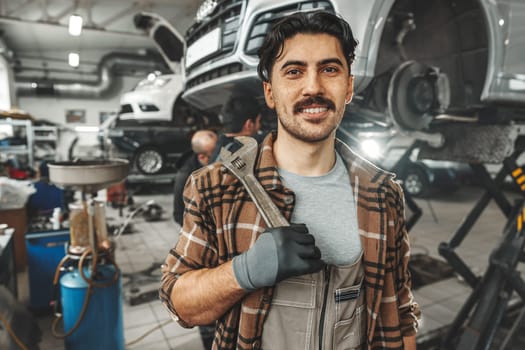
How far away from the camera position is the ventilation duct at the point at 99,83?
12.6 metres

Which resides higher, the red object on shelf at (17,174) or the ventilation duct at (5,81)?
the ventilation duct at (5,81)

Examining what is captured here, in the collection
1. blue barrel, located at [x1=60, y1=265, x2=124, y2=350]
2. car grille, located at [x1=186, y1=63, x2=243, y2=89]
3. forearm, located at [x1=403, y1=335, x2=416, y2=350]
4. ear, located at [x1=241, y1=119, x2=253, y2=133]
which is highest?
car grille, located at [x1=186, y1=63, x2=243, y2=89]

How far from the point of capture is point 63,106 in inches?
537

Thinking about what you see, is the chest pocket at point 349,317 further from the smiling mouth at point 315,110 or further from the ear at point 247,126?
the ear at point 247,126

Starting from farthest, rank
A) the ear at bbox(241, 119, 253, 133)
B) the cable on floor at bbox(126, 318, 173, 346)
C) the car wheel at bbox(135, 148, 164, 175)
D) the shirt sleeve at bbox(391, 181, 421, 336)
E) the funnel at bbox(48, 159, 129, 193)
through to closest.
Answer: the car wheel at bbox(135, 148, 164, 175) < the cable on floor at bbox(126, 318, 173, 346) < the ear at bbox(241, 119, 253, 133) < the funnel at bbox(48, 159, 129, 193) < the shirt sleeve at bbox(391, 181, 421, 336)

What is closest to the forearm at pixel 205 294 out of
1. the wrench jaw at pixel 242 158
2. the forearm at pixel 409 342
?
the wrench jaw at pixel 242 158

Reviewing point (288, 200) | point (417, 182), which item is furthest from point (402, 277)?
point (417, 182)

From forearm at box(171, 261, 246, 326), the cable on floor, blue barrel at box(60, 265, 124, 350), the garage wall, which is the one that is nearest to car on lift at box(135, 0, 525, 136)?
forearm at box(171, 261, 246, 326)

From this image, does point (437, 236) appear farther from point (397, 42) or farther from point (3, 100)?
point (3, 100)

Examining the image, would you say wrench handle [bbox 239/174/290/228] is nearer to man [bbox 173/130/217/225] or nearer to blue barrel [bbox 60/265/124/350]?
man [bbox 173/130/217/225]

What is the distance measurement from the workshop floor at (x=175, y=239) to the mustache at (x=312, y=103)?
211 centimetres

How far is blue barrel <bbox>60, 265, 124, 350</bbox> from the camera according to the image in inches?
77.2

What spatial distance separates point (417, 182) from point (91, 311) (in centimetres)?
761

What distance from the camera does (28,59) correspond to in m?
12.9
